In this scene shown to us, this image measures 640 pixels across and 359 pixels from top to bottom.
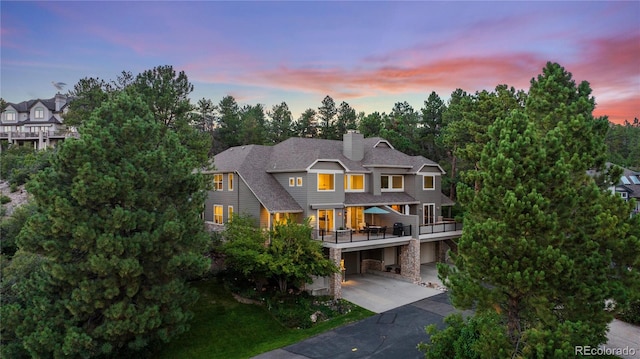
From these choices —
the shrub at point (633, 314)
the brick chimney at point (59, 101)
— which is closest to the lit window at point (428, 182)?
the shrub at point (633, 314)

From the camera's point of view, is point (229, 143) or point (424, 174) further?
point (229, 143)

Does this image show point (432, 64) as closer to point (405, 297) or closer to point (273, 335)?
point (405, 297)

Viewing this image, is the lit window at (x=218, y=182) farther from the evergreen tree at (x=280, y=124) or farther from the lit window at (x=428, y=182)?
Result: the evergreen tree at (x=280, y=124)

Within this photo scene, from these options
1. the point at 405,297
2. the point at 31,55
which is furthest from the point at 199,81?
the point at 405,297

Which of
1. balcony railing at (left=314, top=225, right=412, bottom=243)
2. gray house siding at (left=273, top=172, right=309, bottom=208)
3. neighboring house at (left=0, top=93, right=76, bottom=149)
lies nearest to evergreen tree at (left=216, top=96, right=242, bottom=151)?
neighboring house at (left=0, top=93, right=76, bottom=149)

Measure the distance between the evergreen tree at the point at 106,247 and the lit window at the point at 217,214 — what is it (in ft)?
38.2

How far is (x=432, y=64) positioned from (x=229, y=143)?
34.6m

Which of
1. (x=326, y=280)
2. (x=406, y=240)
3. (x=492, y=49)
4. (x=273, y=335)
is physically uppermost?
(x=492, y=49)

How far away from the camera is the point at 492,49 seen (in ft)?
68.1

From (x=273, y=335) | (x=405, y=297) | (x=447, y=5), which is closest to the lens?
(x=447, y=5)

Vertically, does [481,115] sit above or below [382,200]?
above

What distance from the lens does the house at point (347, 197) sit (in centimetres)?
2355

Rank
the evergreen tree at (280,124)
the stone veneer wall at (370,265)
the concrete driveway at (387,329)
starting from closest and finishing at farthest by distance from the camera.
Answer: the concrete driveway at (387,329), the stone veneer wall at (370,265), the evergreen tree at (280,124)

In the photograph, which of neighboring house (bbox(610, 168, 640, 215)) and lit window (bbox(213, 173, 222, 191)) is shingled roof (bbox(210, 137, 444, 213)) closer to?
lit window (bbox(213, 173, 222, 191))
